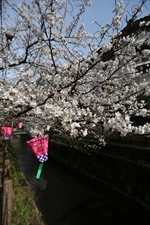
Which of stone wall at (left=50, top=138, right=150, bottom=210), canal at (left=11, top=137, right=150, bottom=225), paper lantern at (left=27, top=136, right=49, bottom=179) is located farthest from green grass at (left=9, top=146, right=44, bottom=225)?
canal at (left=11, top=137, right=150, bottom=225)

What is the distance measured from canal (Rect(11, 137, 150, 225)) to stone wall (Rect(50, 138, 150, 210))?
1.53 ft

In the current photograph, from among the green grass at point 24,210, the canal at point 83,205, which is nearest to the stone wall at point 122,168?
the canal at point 83,205

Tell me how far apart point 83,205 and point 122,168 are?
2.90m

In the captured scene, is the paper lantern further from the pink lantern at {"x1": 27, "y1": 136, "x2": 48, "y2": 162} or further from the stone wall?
the stone wall

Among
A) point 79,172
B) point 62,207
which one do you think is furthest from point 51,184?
point 62,207

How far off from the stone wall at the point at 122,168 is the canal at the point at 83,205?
47 cm

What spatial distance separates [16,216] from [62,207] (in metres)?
5.74

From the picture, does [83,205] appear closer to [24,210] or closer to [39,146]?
[24,210]

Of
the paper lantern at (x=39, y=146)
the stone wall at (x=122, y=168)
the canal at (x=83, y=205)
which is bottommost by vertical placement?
the canal at (x=83, y=205)

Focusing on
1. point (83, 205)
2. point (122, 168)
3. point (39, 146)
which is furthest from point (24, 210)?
point (122, 168)

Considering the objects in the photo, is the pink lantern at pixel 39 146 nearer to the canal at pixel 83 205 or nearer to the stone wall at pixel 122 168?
the stone wall at pixel 122 168

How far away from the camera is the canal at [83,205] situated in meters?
7.82

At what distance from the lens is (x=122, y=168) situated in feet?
32.0

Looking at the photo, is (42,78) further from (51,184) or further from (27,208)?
(51,184)
